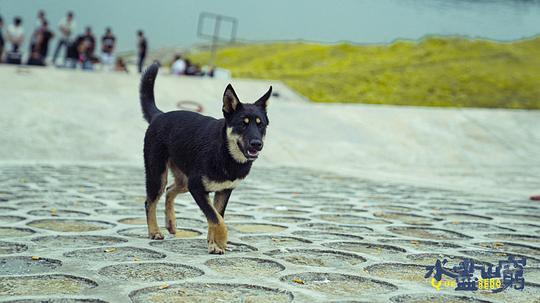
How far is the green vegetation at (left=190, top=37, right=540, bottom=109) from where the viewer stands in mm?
21125

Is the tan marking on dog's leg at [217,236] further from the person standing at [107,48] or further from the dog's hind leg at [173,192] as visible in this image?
the person standing at [107,48]

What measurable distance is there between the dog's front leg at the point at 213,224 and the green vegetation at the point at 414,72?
16095 millimetres

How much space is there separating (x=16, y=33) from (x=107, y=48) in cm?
271

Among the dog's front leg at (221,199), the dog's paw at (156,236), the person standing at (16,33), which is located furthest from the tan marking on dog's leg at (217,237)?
the person standing at (16,33)

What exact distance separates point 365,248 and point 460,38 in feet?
72.3

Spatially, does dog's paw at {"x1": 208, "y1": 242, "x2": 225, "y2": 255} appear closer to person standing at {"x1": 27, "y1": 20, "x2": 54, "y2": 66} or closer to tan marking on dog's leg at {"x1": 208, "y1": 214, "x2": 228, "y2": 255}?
tan marking on dog's leg at {"x1": 208, "y1": 214, "x2": 228, "y2": 255}

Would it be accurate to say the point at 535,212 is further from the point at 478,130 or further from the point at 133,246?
the point at 478,130

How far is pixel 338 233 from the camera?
19.3 ft

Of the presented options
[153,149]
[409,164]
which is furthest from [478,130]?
[153,149]

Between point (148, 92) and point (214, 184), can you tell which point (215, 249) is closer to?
point (214, 184)

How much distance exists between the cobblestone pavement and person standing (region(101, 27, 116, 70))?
11864 mm

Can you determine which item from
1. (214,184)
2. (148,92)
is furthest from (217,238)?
(148,92)

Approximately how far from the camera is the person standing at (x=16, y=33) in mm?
18875

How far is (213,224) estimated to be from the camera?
4680mm
